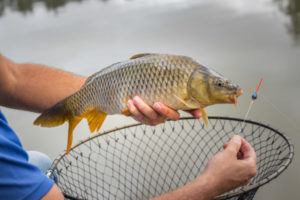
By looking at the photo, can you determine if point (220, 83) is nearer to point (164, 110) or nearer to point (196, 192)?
point (164, 110)

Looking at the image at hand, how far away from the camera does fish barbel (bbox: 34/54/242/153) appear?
86cm

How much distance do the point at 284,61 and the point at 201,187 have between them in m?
2.07

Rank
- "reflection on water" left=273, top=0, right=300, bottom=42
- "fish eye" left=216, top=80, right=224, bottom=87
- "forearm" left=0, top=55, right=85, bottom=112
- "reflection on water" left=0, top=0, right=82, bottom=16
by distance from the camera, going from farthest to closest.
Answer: "reflection on water" left=0, top=0, right=82, bottom=16 < "reflection on water" left=273, top=0, right=300, bottom=42 < "forearm" left=0, top=55, right=85, bottom=112 < "fish eye" left=216, top=80, right=224, bottom=87

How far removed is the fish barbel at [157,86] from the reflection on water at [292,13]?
2.46 metres

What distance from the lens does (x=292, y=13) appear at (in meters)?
3.49

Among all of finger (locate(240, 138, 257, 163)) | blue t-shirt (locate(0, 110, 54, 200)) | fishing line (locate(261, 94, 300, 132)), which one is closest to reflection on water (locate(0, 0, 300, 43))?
fishing line (locate(261, 94, 300, 132))

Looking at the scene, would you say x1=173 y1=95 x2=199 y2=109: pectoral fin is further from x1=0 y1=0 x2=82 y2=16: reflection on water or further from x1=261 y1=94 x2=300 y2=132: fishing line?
x1=0 y1=0 x2=82 y2=16: reflection on water

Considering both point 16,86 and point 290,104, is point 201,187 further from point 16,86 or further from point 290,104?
point 290,104

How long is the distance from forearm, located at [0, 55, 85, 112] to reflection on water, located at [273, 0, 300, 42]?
242 cm

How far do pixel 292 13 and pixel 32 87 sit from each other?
310cm

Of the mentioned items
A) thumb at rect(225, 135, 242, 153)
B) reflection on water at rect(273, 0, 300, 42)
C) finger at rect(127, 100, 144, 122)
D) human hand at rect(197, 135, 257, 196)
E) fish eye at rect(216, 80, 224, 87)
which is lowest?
human hand at rect(197, 135, 257, 196)

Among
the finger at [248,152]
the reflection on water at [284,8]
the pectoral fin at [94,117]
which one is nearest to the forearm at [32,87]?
the pectoral fin at [94,117]

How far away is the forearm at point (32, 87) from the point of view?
3.96 feet

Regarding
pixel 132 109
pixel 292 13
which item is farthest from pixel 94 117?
pixel 292 13
